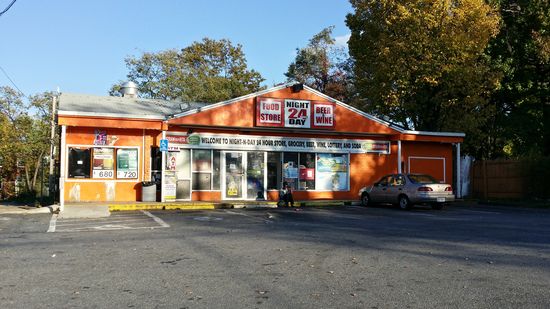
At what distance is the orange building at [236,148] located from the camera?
69.4ft

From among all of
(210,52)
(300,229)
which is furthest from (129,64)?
(300,229)

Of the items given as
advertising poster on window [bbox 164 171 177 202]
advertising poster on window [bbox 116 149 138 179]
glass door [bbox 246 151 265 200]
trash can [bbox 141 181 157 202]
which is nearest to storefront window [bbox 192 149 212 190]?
advertising poster on window [bbox 164 171 177 202]

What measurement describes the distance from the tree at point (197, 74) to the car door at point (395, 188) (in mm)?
24354

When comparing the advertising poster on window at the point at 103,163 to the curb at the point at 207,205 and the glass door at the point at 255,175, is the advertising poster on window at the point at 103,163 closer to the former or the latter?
the curb at the point at 207,205

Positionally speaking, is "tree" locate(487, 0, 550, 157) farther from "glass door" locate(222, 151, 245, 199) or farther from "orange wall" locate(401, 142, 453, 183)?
"glass door" locate(222, 151, 245, 199)

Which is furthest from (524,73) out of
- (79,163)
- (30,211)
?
(30,211)

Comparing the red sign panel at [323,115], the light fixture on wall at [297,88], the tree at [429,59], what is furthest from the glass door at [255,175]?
the tree at [429,59]

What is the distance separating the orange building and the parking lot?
25.0 feet

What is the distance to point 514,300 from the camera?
605cm

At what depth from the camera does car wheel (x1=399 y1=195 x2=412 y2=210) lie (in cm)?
1992

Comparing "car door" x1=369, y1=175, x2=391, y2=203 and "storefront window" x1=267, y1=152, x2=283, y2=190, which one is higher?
"storefront window" x1=267, y1=152, x2=283, y2=190

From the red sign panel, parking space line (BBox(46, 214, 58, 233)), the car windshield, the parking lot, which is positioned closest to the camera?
the parking lot

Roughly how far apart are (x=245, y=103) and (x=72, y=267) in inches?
619

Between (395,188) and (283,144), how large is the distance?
5.86 meters
